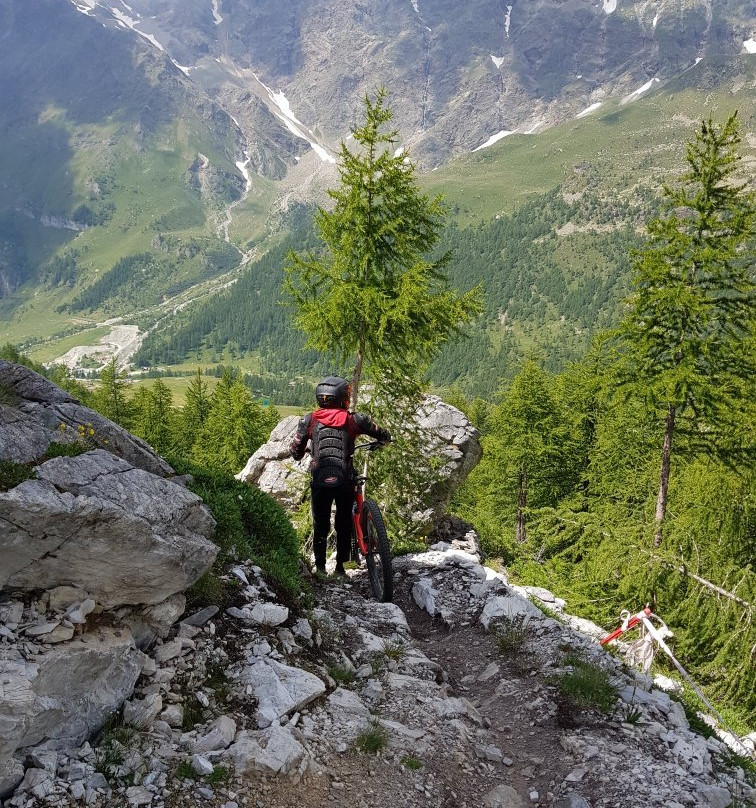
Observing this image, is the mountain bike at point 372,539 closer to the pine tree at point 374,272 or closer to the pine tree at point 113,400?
the pine tree at point 374,272

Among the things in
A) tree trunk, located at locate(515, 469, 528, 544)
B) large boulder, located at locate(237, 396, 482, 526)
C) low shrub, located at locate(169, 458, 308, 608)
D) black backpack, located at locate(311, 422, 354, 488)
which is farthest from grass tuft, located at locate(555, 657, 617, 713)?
tree trunk, located at locate(515, 469, 528, 544)

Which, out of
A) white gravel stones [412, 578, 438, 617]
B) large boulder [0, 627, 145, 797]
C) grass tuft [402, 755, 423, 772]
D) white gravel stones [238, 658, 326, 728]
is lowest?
white gravel stones [412, 578, 438, 617]

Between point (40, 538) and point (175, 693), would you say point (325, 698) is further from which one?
point (40, 538)

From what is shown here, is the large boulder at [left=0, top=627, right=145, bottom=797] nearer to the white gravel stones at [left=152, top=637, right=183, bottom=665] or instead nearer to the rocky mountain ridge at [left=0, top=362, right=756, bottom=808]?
the rocky mountain ridge at [left=0, top=362, right=756, bottom=808]

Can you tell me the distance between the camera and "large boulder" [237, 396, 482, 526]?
832 inches

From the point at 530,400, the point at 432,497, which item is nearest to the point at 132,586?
the point at 432,497

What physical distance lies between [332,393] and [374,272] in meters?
5.99

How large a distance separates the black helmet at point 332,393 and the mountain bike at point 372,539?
851mm

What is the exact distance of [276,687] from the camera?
6.31 m

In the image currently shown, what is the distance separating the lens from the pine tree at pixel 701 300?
12609mm

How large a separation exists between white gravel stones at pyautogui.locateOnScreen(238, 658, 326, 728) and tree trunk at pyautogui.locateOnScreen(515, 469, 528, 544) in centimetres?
2797

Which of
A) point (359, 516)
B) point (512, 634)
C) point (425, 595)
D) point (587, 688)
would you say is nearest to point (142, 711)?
point (359, 516)

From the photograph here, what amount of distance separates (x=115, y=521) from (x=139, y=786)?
8.20ft

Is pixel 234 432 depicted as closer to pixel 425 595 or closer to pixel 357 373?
pixel 357 373
